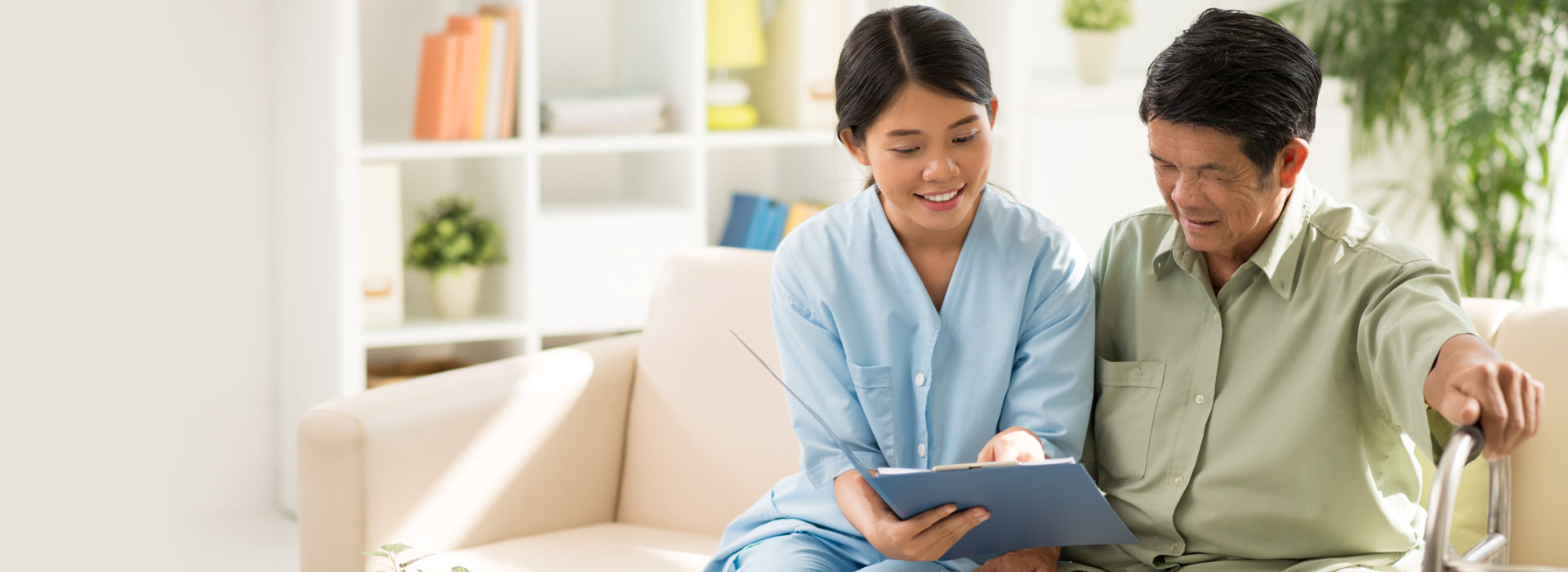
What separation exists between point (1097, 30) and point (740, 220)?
100 cm

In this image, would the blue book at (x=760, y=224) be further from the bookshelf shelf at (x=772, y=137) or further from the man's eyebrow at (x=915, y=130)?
the man's eyebrow at (x=915, y=130)

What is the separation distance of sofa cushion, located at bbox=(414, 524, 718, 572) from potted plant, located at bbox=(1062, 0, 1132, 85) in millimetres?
1891

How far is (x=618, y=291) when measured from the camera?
315 centimetres

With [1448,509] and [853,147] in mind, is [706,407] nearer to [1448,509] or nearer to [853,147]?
[853,147]

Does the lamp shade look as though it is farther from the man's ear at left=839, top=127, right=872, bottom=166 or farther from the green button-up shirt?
the green button-up shirt

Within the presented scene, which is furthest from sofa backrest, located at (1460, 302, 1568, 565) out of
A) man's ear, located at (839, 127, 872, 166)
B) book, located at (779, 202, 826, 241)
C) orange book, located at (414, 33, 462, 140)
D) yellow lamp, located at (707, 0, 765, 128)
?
orange book, located at (414, 33, 462, 140)

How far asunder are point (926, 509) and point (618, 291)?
1.74 m

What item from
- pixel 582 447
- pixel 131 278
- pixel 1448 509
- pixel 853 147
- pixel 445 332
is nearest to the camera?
pixel 1448 509

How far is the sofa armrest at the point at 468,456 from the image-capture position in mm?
1896

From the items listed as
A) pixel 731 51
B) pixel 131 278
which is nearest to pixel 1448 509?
pixel 731 51

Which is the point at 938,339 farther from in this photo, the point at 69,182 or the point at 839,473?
the point at 69,182

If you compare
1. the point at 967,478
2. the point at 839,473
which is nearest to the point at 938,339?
the point at 839,473

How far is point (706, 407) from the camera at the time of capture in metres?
2.21

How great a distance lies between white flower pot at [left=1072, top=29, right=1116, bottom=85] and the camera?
356cm
